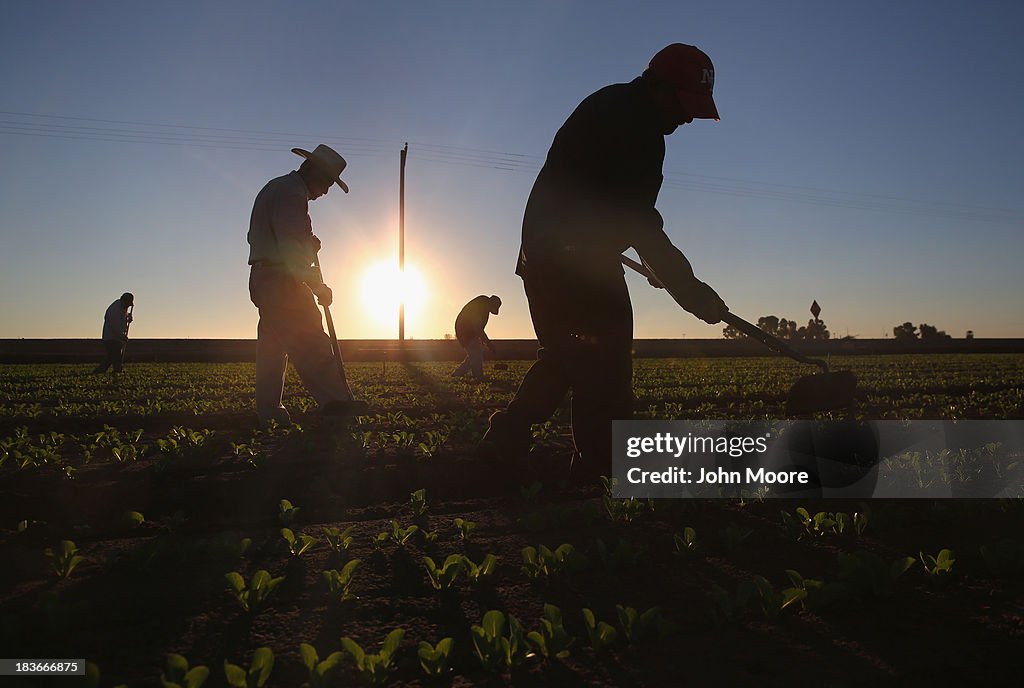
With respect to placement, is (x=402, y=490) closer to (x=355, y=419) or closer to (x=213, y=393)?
(x=355, y=419)

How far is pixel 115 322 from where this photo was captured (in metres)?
16.6

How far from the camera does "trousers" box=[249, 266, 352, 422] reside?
602cm

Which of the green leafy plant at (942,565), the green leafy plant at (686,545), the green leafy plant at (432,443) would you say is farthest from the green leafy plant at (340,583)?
the green leafy plant at (432,443)

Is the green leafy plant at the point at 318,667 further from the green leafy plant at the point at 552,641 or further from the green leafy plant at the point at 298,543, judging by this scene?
the green leafy plant at the point at 298,543

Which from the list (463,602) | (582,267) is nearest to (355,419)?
(582,267)

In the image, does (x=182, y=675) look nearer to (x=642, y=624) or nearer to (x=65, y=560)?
(x=642, y=624)

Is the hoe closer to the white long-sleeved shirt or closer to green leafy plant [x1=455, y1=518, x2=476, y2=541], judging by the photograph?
green leafy plant [x1=455, y1=518, x2=476, y2=541]

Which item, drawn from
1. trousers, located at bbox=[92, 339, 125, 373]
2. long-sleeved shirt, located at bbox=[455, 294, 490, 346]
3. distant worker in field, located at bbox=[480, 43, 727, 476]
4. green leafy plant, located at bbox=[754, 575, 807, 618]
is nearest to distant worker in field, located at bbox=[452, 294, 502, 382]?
long-sleeved shirt, located at bbox=[455, 294, 490, 346]

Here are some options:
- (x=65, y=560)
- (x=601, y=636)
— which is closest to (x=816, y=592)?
(x=601, y=636)

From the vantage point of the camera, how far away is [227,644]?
1.82 metres

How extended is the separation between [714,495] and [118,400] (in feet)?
28.6

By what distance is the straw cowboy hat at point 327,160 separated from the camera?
245 inches

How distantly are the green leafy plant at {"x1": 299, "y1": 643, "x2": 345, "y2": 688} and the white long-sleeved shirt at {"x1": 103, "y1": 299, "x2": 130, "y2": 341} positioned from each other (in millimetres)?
17224

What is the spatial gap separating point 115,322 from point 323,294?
12.6 metres
